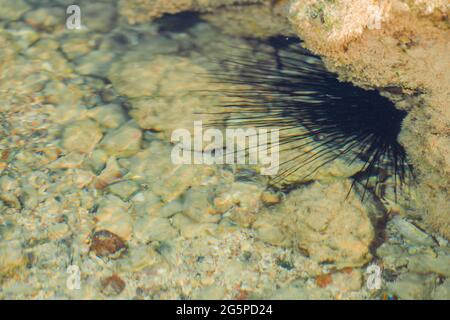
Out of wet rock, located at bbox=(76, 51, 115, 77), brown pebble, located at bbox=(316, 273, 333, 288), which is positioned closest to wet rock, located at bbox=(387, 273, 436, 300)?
brown pebble, located at bbox=(316, 273, 333, 288)

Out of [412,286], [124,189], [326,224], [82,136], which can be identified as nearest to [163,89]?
[82,136]

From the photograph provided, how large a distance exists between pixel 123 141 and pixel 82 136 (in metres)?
0.36

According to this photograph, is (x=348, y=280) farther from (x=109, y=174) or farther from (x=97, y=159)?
(x=97, y=159)

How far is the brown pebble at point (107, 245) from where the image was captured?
2.76 meters

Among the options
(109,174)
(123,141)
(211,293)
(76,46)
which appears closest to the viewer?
(211,293)

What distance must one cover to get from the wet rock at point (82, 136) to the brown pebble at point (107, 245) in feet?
2.76

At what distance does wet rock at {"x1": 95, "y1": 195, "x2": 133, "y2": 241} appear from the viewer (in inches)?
113

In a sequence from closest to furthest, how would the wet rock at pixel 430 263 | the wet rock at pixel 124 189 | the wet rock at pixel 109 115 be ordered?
1. the wet rock at pixel 430 263
2. the wet rock at pixel 124 189
3. the wet rock at pixel 109 115

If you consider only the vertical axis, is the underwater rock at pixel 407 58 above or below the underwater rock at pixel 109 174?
above

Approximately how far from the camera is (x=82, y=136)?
3461 mm

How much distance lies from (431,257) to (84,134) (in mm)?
2788

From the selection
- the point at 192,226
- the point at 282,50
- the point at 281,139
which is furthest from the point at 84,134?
the point at 282,50

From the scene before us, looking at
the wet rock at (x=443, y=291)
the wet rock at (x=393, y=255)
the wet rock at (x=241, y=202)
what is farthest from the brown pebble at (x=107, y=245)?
the wet rock at (x=443, y=291)

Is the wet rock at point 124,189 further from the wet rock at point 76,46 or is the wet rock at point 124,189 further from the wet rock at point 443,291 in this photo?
the wet rock at point 443,291
